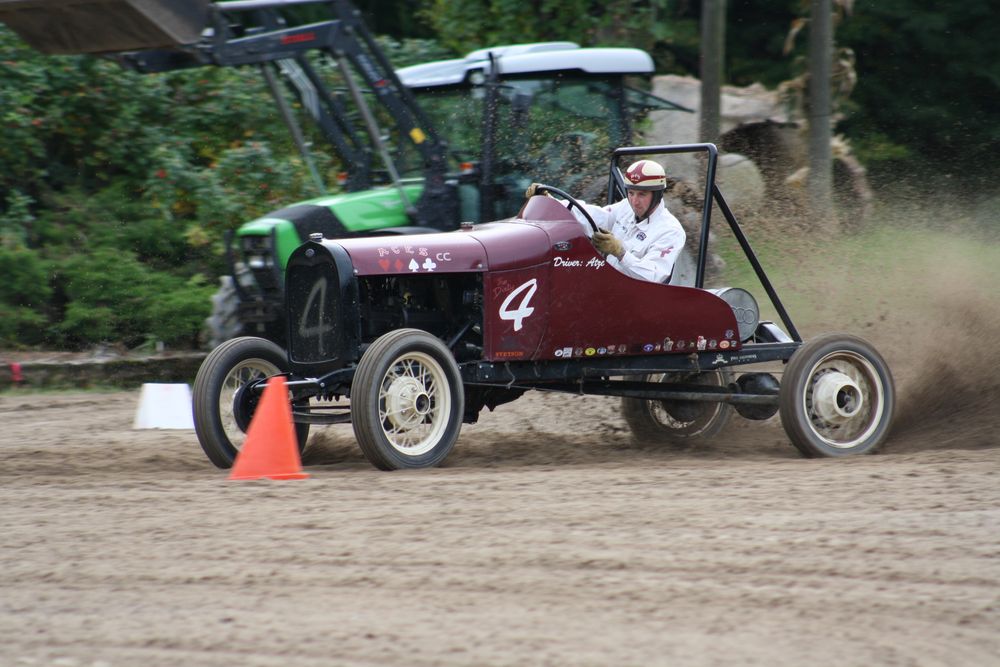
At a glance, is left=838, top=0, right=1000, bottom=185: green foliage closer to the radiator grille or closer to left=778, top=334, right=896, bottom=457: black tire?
left=778, top=334, right=896, bottom=457: black tire

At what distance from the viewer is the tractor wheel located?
10539mm

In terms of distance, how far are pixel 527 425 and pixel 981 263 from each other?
13.3ft

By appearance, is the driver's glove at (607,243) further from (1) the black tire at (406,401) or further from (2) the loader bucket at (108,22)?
(2) the loader bucket at (108,22)

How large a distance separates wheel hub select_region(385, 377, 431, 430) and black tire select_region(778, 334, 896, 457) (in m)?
2.18

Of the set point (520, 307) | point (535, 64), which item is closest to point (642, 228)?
point (520, 307)

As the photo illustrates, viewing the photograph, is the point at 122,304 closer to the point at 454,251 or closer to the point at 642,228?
the point at 454,251

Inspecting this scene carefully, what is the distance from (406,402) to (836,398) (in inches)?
104

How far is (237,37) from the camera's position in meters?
10.6

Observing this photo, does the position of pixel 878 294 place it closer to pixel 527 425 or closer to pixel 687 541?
pixel 527 425

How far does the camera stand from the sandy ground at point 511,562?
150 inches

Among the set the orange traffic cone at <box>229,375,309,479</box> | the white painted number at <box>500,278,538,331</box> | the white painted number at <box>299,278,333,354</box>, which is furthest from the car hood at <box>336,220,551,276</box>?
the orange traffic cone at <box>229,375,309,479</box>

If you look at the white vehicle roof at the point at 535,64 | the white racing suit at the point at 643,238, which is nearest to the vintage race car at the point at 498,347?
the white racing suit at the point at 643,238

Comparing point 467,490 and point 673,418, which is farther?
point 673,418

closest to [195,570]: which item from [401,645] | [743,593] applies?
[401,645]
